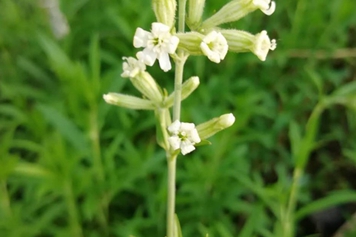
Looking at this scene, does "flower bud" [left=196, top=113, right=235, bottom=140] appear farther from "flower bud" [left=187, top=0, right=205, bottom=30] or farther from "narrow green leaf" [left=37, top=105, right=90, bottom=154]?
"narrow green leaf" [left=37, top=105, right=90, bottom=154]

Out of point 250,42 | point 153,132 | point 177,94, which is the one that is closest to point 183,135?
point 177,94

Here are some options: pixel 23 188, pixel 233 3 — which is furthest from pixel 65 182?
pixel 233 3

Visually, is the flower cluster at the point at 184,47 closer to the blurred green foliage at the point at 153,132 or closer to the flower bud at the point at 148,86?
the flower bud at the point at 148,86

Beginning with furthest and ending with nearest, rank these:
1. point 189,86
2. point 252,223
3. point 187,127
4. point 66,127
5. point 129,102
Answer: point 66,127, point 252,223, point 129,102, point 189,86, point 187,127

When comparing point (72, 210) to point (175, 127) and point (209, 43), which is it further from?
point (209, 43)

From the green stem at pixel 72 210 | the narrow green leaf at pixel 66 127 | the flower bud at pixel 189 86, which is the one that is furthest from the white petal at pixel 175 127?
the narrow green leaf at pixel 66 127

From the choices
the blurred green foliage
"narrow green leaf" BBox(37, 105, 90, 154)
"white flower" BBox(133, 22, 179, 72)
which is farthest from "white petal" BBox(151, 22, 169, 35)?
"narrow green leaf" BBox(37, 105, 90, 154)
